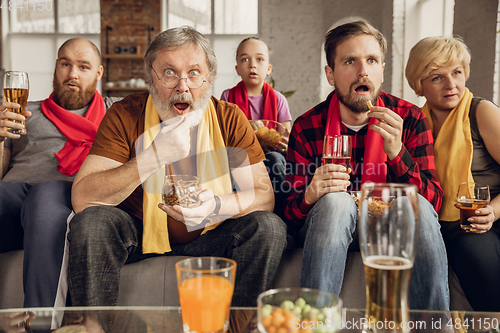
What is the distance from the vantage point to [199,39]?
4.88ft

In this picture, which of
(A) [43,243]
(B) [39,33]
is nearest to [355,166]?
(A) [43,243]

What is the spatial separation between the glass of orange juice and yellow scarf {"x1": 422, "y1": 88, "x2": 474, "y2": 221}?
3.67 feet

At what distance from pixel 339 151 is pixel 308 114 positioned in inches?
18.3

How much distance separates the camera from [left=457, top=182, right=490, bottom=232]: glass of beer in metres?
1.27

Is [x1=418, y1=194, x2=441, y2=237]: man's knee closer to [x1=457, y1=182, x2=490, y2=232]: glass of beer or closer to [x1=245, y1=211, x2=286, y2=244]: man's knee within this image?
[x1=457, y1=182, x2=490, y2=232]: glass of beer

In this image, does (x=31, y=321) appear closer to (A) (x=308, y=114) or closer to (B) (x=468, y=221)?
(A) (x=308, y=114)

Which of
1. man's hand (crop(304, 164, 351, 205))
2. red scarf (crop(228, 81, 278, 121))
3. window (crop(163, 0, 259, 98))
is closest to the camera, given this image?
man's hand (crop(304, 164, 351, 205))

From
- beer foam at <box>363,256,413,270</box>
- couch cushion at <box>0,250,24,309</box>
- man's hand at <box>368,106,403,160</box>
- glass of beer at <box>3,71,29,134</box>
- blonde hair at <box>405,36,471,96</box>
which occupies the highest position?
blonde hair at <box>405,36,471,96</box>

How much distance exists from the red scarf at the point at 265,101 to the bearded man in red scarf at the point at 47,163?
0.99 m

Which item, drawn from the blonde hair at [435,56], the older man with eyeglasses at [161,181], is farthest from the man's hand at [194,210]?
the blonde hair at [435,56]

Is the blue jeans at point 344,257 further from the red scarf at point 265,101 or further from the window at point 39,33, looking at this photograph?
the window at point 39,33

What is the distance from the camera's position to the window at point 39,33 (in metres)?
6.56

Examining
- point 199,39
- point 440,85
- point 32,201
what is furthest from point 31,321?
point 440,85

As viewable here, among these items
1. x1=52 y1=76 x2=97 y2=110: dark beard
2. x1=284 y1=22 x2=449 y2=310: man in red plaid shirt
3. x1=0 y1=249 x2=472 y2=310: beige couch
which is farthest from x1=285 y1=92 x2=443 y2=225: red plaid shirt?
x1=52 y1=76 x2=97 y2=110: dark beard
